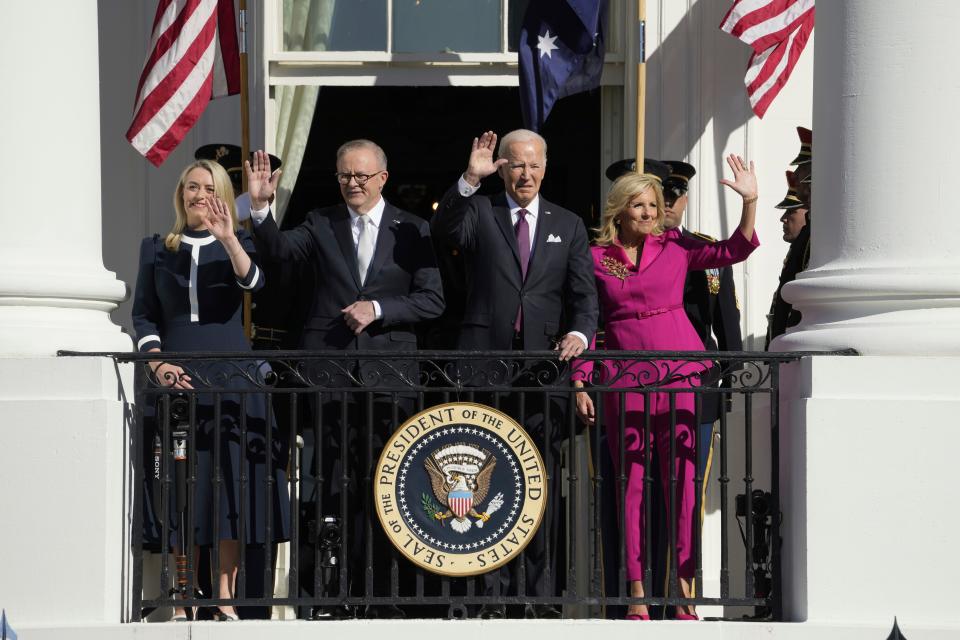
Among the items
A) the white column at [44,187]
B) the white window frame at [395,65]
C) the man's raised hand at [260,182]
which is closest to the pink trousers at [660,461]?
the man's raised hand at [260,182]

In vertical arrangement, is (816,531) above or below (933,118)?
below

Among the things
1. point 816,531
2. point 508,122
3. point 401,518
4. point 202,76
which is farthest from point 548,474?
point 508,122

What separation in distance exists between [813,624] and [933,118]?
2.09 m

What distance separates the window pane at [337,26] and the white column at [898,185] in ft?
11.0

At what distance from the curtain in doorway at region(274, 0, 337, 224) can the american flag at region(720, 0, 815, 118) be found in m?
2.25

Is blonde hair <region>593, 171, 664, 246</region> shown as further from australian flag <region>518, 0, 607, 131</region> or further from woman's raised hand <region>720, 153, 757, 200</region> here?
australian flag <region>518, 0, 607, 131</region>

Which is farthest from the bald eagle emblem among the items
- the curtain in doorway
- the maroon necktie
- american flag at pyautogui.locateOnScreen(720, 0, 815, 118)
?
american flag at pyautogui.locateOnScreen(720, 0, 815, 118)

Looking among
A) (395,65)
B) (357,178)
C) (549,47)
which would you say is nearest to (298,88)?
(395,65)

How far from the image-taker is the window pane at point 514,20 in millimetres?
9750

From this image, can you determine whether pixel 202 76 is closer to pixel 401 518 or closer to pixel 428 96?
pixel 401 518

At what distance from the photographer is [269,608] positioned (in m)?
7.83

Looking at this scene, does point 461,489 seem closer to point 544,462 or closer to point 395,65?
point 544,462

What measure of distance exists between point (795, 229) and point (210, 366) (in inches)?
120

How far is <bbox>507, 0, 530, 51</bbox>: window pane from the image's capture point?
975cm
